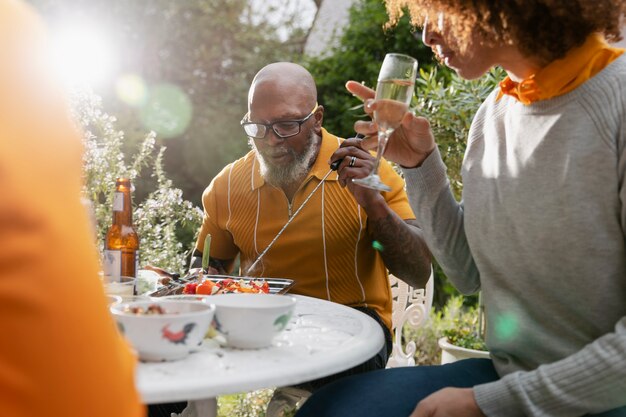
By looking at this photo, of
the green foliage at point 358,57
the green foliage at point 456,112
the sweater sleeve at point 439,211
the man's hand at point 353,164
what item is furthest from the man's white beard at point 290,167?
the green foliage at point 358,57

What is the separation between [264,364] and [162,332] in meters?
0.21

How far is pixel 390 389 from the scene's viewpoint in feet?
5.57

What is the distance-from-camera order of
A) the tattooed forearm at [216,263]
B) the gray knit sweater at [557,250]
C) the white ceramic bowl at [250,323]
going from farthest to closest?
the tattooed forearm at [216,263] < the gray knit sweater at [557,250] < the white ceramic bowl at [250,323]

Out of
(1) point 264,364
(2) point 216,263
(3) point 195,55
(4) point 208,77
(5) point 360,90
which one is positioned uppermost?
(3) point 195,55

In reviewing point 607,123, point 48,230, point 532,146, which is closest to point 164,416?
point 532,146

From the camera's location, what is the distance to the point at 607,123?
1489mm

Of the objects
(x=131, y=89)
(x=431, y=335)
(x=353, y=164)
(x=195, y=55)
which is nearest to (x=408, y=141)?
(x=353, y=164)

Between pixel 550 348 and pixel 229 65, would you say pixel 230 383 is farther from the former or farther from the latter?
pixel 229 65

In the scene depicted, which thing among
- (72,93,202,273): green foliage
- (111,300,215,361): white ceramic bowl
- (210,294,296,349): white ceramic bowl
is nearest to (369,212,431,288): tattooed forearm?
(72,93,202,273): green foliage

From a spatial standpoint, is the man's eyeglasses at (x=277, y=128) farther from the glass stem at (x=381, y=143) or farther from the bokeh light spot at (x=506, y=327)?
the bokeh light spot at (x=506, y=327)

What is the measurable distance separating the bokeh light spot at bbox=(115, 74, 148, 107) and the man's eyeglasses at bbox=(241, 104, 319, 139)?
7.80 m

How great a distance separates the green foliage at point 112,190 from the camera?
8.28 feet

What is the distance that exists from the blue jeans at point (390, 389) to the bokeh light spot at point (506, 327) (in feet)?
0.46

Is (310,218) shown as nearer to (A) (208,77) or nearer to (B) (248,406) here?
(B) (248,406)
